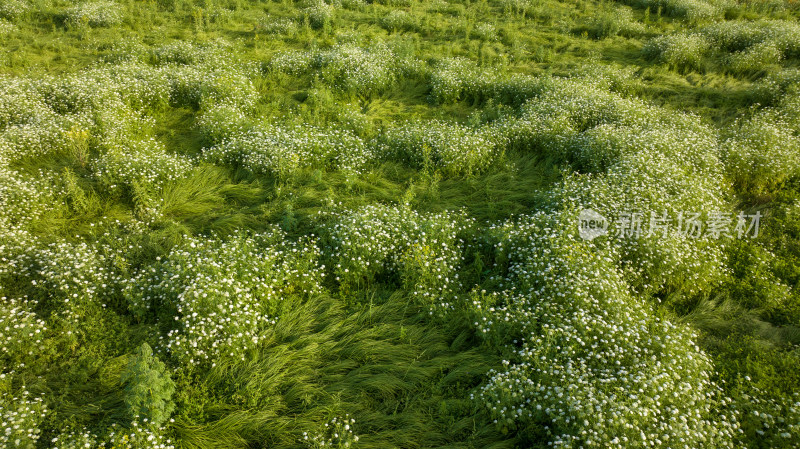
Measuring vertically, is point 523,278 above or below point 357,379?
above

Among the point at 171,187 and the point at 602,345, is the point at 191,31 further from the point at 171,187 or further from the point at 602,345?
the point at 602,345

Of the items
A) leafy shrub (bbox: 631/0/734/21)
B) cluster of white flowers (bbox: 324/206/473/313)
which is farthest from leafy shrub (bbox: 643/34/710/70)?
cluster of white flowers (bbox: 324/206/473/313)

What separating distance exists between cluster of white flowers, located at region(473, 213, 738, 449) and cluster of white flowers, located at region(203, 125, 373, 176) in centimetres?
465

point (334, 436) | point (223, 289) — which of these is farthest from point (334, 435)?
point (223, 289)

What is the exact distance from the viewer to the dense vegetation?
5.46 m

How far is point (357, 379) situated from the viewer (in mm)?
6094

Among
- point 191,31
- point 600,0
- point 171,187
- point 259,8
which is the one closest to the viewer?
point 171,187

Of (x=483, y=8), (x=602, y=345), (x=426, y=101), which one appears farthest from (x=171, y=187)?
(x=483, y=8)

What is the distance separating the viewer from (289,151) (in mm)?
9992

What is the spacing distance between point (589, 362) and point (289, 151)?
7.11 meters

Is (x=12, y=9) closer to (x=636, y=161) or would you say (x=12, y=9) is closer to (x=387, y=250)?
(x=387, y=250)

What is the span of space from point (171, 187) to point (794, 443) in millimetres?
10158

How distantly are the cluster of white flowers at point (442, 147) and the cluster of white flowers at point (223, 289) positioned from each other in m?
3.75

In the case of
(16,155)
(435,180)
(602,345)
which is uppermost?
(16,155)
